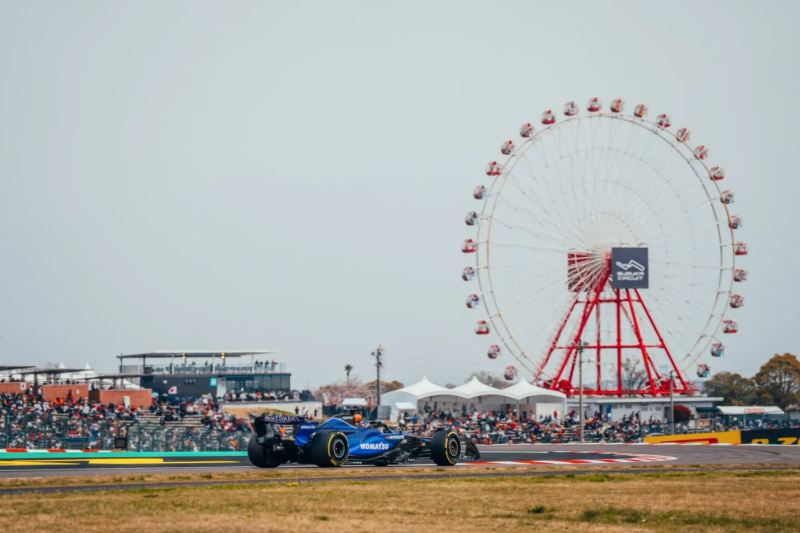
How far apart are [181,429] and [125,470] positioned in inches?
613

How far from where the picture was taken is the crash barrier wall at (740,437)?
61.3 m

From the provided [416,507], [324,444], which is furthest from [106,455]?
[416,507]

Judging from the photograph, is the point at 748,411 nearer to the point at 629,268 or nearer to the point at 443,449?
the point at 629,268

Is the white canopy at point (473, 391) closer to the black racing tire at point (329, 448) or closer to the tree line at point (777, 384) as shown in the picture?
the black racing tire at point (329, 448)

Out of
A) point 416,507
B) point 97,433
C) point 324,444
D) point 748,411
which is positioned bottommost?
point 748,411

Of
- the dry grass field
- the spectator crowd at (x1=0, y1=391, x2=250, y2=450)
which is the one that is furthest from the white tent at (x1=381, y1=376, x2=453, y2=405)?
the dry grass field

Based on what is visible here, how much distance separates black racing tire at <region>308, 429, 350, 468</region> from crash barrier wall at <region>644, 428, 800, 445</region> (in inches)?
1404

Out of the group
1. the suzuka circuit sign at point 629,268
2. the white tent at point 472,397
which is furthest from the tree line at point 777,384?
the white tent at point 472,397

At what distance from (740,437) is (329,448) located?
37981 mm

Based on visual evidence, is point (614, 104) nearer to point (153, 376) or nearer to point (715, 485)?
point (153, 376)

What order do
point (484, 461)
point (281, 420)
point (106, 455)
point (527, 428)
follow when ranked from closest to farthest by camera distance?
point (281, 420) < point (484, 461) < point (106, 455) < point (527, 428)

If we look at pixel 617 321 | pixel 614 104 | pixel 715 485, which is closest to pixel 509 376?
pixel 617 321

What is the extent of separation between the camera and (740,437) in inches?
2496

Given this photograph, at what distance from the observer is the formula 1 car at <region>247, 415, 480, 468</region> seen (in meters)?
31.9
